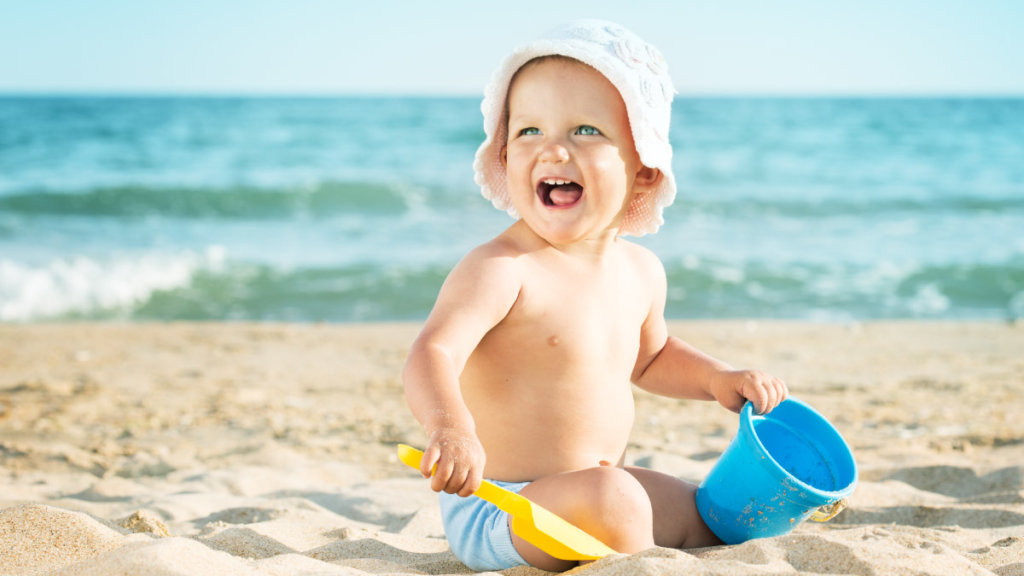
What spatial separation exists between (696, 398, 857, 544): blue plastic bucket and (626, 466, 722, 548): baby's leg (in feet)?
0.10

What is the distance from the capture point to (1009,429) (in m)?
3.77

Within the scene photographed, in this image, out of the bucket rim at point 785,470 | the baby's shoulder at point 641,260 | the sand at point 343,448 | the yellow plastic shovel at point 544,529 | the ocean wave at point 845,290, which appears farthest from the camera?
the ocean wave at point 845,290

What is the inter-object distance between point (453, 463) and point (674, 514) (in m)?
0.81

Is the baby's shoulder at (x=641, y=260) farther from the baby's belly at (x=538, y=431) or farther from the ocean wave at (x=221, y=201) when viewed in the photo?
the ocean wave at (x=221, y=201)

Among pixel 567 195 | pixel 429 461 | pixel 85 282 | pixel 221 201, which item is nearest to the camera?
pixel 429 461

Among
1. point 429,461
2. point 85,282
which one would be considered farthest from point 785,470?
point 85,282

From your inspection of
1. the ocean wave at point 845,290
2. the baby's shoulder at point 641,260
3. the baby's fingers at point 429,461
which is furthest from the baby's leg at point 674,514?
the ocean wave at point 845,290

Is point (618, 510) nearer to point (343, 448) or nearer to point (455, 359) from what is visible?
point (455, 359)

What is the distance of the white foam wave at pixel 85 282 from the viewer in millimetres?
7066

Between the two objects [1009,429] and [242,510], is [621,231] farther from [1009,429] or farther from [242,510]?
[1009,429]

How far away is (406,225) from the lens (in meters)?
10.9

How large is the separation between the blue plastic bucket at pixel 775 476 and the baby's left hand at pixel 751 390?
0.03 metres

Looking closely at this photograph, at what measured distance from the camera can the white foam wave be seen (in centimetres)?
707

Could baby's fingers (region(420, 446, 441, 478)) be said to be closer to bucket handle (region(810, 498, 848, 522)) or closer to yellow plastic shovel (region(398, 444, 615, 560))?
yellow plastic shovel (region(398, 444, 615, 560))
